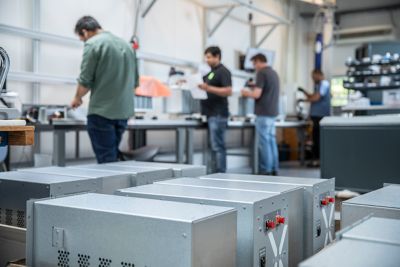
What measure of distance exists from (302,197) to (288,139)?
241 inches

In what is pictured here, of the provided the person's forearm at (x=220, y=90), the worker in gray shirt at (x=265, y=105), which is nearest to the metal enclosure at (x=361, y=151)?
the person's forearm at (x=220, y=90)

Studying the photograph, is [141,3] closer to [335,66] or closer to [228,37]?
[228,37]

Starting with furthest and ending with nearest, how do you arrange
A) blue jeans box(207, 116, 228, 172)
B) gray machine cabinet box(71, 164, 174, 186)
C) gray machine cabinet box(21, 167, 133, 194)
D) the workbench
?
1. blue jeans box(207, 116, 228, 172)
2. the workbench
3. gray machine cabinet box(71, 164, 174, 186)
4. gray machine cabinet box(21, 167, 133, 194)

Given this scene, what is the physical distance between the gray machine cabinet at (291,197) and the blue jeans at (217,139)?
2486 mm

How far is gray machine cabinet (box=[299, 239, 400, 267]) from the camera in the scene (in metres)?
0.75

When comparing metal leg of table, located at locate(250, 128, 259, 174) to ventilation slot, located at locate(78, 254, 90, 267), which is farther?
metal leg of table, located at locate(250, 128, 259, 174)

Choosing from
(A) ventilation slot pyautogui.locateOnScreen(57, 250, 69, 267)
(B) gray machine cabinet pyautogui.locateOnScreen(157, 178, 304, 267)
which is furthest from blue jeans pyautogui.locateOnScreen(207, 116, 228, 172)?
(A) ventilation slot pyautogui.locateOnScreen(57, 250, 69, 267)

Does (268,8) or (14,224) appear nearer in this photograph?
(14,224)

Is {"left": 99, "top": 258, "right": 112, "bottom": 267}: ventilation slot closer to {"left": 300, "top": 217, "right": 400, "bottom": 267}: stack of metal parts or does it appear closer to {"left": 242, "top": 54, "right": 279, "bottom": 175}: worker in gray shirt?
{"left": 300, "top": 217, "right": 400, "bottom": 267}: stack of metal parts

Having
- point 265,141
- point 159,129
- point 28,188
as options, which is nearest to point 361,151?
point 265,141

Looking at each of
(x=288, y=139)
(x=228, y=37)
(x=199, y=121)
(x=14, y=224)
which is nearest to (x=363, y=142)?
(x=199, y=121)

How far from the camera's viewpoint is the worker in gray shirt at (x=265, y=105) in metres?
4.46

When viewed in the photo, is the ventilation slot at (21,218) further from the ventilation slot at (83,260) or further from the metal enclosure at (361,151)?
the metal enclosure at (361,151)

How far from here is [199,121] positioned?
4.17m
